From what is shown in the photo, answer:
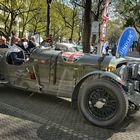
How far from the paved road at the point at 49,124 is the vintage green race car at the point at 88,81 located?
0.25m

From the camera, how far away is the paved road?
4977 millimetres

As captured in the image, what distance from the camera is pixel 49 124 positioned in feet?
18.1

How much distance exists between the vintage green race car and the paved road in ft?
0.81

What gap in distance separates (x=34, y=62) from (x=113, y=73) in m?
2.05

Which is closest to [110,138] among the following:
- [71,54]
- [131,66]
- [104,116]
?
[104,116]

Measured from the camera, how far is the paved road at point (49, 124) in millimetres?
4977

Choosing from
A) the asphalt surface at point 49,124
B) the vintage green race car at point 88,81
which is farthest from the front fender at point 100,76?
the asphalt surface at point 49,124

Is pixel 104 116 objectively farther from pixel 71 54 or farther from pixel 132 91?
pixel 71 54

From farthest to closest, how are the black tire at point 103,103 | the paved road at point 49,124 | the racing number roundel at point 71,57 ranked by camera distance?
the racing number roundel at point 71,57, the black tire at point 103,103, the paved road at point 49,124

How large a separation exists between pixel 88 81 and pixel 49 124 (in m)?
1.05

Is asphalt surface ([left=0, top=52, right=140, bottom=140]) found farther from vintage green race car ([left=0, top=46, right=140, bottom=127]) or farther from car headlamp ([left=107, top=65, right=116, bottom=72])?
car headlamp ([left=107, top=65, right=116, bottom=72])

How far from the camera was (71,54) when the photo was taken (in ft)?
21.3

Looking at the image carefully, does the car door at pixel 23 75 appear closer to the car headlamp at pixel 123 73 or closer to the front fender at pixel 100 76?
the front fender at pixel 100 76

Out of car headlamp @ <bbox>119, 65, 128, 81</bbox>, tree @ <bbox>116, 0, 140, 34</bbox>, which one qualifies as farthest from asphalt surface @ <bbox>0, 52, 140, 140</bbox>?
tree @ <bbox>116, 0, 140, 34</bbox>
